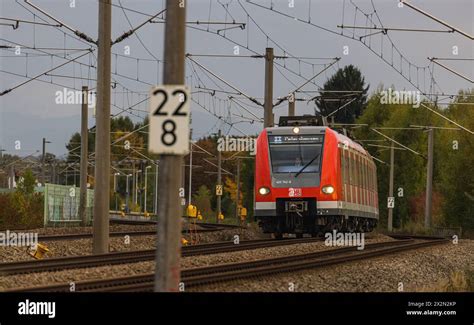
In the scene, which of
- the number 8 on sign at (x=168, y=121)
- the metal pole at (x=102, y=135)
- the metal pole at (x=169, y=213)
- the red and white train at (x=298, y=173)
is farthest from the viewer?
the red and white train at (x=298, y=173)

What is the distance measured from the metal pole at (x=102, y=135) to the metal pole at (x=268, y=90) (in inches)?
481

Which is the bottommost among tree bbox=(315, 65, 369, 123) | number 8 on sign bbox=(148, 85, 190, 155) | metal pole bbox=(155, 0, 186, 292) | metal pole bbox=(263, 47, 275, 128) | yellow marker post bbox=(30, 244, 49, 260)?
yellow marker post bbox=(30, 244, 49, 260)

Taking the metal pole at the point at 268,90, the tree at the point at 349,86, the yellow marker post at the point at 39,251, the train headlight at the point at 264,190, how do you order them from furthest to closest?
1. the tree at the point at 349,86
2. the metal pole at the point at 268,90
3. the train headlight at the point at 264,190
4. the yellow marker post at the point at 39,251

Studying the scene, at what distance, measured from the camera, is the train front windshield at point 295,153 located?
100 feet

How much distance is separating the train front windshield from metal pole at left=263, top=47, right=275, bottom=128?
634 centimetres

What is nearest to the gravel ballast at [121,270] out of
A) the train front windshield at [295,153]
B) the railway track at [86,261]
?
the railway track at [86,261]

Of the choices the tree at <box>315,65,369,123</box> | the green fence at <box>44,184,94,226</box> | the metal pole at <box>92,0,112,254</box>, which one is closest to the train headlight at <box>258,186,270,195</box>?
the metal pole at <box>92,0,112,254</box>

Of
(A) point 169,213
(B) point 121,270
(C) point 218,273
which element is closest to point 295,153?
(B) point 121,270

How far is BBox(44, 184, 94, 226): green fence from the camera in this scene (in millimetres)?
44875

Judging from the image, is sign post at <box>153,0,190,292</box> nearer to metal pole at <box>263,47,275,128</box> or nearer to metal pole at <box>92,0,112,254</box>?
metal pole at <box>92,0,112,254</box>

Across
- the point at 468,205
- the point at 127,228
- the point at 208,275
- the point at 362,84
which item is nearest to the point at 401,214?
the point at 468,205

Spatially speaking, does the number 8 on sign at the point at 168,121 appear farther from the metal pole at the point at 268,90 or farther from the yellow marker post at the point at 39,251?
the metal pole at the point at 268,90

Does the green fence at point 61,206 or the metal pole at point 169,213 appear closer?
the metal pole at point 169,213

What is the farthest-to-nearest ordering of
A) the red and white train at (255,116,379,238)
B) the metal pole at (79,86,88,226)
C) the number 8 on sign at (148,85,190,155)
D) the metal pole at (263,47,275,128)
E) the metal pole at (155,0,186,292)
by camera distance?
the metal pole at (79,86,88,226)
the metal pole at (263,47,275,128)
the red and white train at (255,116,379,238)
the metal pole at (155,0,186,292)
the number 8 on sign at (148,85,190,155)
